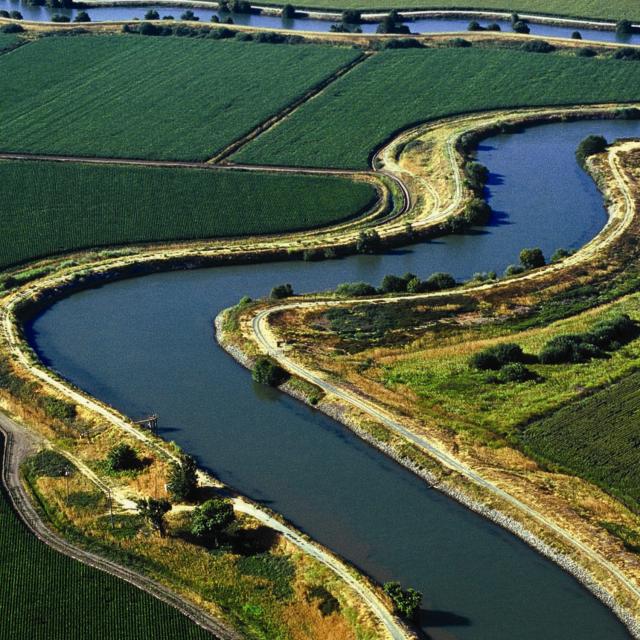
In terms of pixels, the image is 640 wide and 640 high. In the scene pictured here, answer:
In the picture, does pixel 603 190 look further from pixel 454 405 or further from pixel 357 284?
pixel 454 405

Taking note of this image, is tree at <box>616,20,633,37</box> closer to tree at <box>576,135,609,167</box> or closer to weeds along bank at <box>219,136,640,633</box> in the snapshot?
tree at <box>576,135,609,167</box>

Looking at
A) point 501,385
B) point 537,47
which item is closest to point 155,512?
point 501,385

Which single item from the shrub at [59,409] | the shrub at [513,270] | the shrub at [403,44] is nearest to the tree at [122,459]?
the shrub at [59,409]

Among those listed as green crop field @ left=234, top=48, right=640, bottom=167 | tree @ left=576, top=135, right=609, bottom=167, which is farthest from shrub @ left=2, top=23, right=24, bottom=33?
tree @ left=576, top=135, right=609, bottom=167

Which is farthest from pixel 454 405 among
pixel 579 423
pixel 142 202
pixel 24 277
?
pixel 142 202

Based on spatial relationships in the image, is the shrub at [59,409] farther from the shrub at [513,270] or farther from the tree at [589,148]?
the tree at [589,148]
